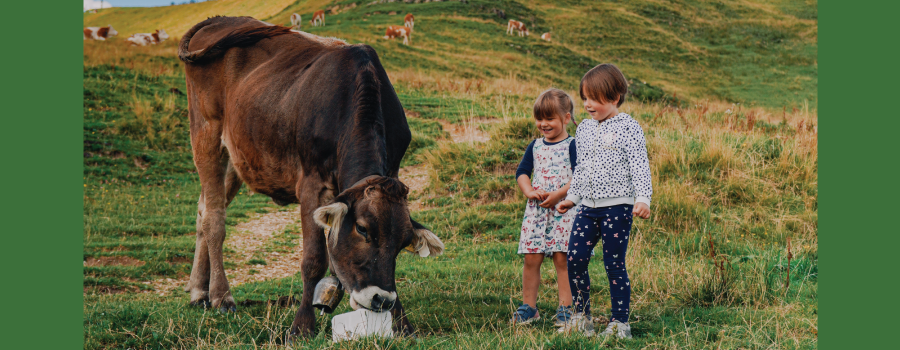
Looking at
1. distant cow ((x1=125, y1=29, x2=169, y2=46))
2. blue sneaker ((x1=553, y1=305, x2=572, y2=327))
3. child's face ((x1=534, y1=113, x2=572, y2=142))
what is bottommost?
distant cow ((x1=125, y1=29, x2=169, y2=46))

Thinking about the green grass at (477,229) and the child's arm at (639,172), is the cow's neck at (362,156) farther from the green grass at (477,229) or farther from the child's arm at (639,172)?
the child's arm at (639,172)

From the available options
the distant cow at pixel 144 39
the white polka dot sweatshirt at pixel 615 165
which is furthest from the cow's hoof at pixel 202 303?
the distant cow at pixel 144 39

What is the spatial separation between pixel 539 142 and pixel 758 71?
3691 centimetres

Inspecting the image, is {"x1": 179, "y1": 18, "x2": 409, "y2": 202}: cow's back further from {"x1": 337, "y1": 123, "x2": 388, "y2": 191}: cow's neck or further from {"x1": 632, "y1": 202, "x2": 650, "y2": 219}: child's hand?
{"x1": 632, "y1": 202, "x2": 650, "y2": 219}: child's hand

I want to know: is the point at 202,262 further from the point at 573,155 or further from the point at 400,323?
the point at 573,155

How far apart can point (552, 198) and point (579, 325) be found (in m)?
1.00

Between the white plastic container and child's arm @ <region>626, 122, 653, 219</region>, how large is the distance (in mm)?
1786

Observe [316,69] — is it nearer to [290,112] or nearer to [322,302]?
[290,112]

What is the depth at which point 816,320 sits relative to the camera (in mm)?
4668

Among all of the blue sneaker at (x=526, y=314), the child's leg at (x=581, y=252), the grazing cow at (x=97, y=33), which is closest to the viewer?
the child's leg at (x=581, y=252)

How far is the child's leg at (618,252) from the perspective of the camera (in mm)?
4500

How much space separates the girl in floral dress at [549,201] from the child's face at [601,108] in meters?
0.39

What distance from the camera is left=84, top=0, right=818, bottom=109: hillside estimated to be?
30141mm

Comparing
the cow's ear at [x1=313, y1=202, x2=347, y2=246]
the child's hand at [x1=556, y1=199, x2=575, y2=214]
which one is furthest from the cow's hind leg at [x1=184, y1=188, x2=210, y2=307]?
the child's hand at [x1=556, y1=199, x2=575, y2=214]
